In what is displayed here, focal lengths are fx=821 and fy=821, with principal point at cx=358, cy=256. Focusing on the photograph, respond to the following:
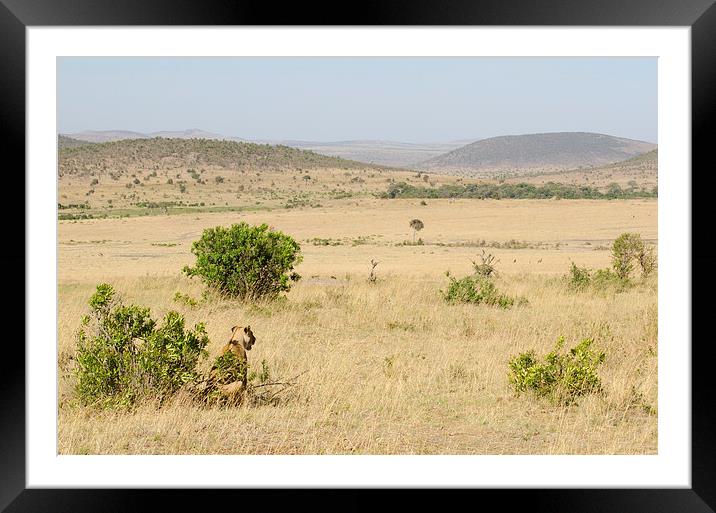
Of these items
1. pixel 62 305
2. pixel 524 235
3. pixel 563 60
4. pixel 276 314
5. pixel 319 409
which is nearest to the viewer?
pixel 319 409

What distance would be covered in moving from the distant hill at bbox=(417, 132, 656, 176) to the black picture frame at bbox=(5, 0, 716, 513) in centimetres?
11166

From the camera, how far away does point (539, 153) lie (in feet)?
392

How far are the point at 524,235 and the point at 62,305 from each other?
27593mm

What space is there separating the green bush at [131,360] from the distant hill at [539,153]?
360 feet

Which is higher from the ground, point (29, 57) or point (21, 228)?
point (29, 57)

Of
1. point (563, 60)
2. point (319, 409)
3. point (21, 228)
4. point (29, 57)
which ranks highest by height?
point (563, 60)

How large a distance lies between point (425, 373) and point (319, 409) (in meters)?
1.54
